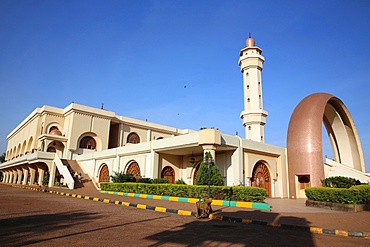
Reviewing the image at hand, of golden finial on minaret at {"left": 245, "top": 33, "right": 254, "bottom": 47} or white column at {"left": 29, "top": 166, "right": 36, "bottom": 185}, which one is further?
white column at {"left": 29, "top": 166, "right": 36, "bottom": 185}

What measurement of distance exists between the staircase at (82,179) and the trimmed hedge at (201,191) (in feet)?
20.7

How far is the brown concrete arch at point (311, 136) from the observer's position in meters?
20.9

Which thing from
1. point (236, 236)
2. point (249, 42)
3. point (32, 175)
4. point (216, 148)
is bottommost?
point (236, 236)

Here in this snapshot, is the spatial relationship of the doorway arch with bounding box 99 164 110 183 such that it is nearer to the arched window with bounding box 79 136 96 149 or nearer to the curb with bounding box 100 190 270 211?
the arched window with bounding box 79 136 96 149

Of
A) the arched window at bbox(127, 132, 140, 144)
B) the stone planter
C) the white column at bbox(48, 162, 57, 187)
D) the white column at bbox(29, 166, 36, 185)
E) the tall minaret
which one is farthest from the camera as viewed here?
the arched window at bbox(127, 132, 140, 144)

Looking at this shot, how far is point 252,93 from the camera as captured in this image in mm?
27359

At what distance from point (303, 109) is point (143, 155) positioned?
13668 mm

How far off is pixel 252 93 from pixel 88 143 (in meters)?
19.2

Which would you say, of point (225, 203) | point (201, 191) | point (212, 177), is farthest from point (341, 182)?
point (201, 191)

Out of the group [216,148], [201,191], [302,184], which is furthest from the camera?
[302,184]

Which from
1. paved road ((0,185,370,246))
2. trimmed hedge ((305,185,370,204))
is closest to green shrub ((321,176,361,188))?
trimmed hedge ((305,185,370,204))

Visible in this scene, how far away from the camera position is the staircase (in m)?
23.6

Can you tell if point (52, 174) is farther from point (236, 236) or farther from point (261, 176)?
point (236, 236)

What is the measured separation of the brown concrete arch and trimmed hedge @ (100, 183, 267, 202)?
30.5ft
